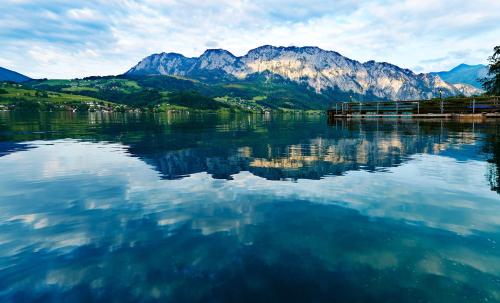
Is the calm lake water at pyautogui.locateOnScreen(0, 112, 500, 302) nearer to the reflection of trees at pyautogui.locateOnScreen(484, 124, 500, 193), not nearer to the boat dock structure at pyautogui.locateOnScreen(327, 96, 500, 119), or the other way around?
the reflection of trees at pyautogui.locateOnScreen(484, 124, 500, 193)

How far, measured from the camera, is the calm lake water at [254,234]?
7.69 m

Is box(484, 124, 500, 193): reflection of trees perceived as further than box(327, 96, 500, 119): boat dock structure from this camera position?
No

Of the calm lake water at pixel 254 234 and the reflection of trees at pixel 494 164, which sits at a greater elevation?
the reflection of trees at pixel 494 164

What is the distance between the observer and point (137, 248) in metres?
10.1

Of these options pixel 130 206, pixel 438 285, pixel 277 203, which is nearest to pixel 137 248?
pixel 130 206

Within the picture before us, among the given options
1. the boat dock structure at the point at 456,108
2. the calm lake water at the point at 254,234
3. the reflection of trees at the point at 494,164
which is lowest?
the calm lake water at the point at 254,234

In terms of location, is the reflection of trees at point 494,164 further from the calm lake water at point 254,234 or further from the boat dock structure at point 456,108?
the boat dock structure at point 456,108

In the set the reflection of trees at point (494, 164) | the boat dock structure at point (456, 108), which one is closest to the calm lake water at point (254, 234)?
the reflection of trees at point (494, 164)

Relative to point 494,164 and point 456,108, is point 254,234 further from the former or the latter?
point 456,108

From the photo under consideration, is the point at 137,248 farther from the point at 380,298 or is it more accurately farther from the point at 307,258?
the point at 380,298

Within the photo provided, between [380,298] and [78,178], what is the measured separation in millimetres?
20896

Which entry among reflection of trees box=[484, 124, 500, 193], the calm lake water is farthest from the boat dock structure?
the calm lake water

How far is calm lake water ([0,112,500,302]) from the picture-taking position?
7.69 metres

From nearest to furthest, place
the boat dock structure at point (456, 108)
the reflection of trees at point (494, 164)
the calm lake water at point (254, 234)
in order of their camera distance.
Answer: the calm lake water at point (254, 234)
the reflection of trees at point (494, 164)
the boat dock structure at point (456, 108)
